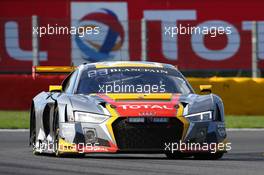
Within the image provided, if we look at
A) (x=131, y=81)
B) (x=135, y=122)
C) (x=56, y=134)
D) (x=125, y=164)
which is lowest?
(x=125, y=164)

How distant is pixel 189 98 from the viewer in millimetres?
11820

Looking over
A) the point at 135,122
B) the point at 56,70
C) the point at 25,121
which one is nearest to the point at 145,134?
the point at 135,122

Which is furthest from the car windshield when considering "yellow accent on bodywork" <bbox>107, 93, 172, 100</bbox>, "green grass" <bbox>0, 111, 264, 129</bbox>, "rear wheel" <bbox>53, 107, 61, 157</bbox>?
"green grass" <bbox>0, 111, 264, 129</bbox>

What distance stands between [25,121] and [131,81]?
786 cm

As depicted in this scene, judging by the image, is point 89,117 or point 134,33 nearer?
point 89,117

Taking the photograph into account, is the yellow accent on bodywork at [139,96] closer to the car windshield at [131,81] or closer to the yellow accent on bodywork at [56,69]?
the car windshield at [131,81]

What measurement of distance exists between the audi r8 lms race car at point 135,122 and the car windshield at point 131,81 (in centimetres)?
1

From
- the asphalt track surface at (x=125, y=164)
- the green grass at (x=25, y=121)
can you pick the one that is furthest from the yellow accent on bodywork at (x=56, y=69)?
the green grass at (x=25, y=121)

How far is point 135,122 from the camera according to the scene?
11.2 metres

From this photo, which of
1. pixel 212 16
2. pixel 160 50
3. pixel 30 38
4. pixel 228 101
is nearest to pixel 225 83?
pixel 228 101

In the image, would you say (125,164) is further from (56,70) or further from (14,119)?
(14,119)

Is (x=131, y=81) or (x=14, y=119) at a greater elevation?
(x=131, y=81)

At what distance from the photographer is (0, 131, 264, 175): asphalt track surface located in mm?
9953

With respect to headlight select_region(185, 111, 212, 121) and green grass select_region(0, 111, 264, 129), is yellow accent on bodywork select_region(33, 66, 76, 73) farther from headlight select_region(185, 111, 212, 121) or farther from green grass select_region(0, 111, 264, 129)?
green grass select_region(0, 111, 264, 129)
